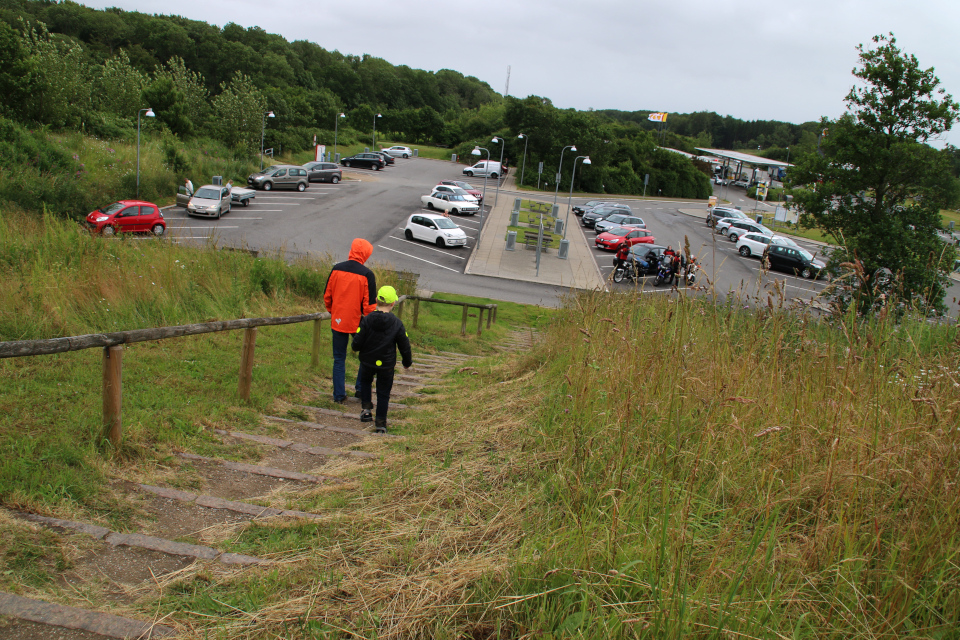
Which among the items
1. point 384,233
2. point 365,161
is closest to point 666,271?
point 384,233

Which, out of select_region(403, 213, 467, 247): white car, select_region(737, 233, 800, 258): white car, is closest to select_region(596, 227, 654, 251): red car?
select_region(737, 233, 800, 258): white car

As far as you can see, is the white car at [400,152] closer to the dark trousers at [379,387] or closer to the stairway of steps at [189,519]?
the dark trousers at [379,387]

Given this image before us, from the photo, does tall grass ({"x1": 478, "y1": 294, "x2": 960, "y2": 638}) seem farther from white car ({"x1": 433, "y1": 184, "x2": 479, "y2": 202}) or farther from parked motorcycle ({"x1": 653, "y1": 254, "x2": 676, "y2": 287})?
white car ({"x1": 433, "y1": 184, "x2": 479, "y2": 202})

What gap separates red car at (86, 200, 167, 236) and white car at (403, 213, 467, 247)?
12305 mm

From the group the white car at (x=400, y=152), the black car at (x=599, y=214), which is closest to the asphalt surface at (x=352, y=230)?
the black car at (x=599, y=214)

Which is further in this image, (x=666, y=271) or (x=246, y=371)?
(x=666, y=271)

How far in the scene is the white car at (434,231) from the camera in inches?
1257

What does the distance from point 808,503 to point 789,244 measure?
107 ft

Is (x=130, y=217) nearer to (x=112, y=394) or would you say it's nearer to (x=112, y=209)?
(x=112, y=209)

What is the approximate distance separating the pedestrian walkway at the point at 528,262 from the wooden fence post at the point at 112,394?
67.5 ft

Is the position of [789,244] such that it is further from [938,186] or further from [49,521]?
[49,521]

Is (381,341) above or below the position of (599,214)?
below

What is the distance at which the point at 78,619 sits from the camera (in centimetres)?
235

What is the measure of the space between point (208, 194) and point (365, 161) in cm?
2983
